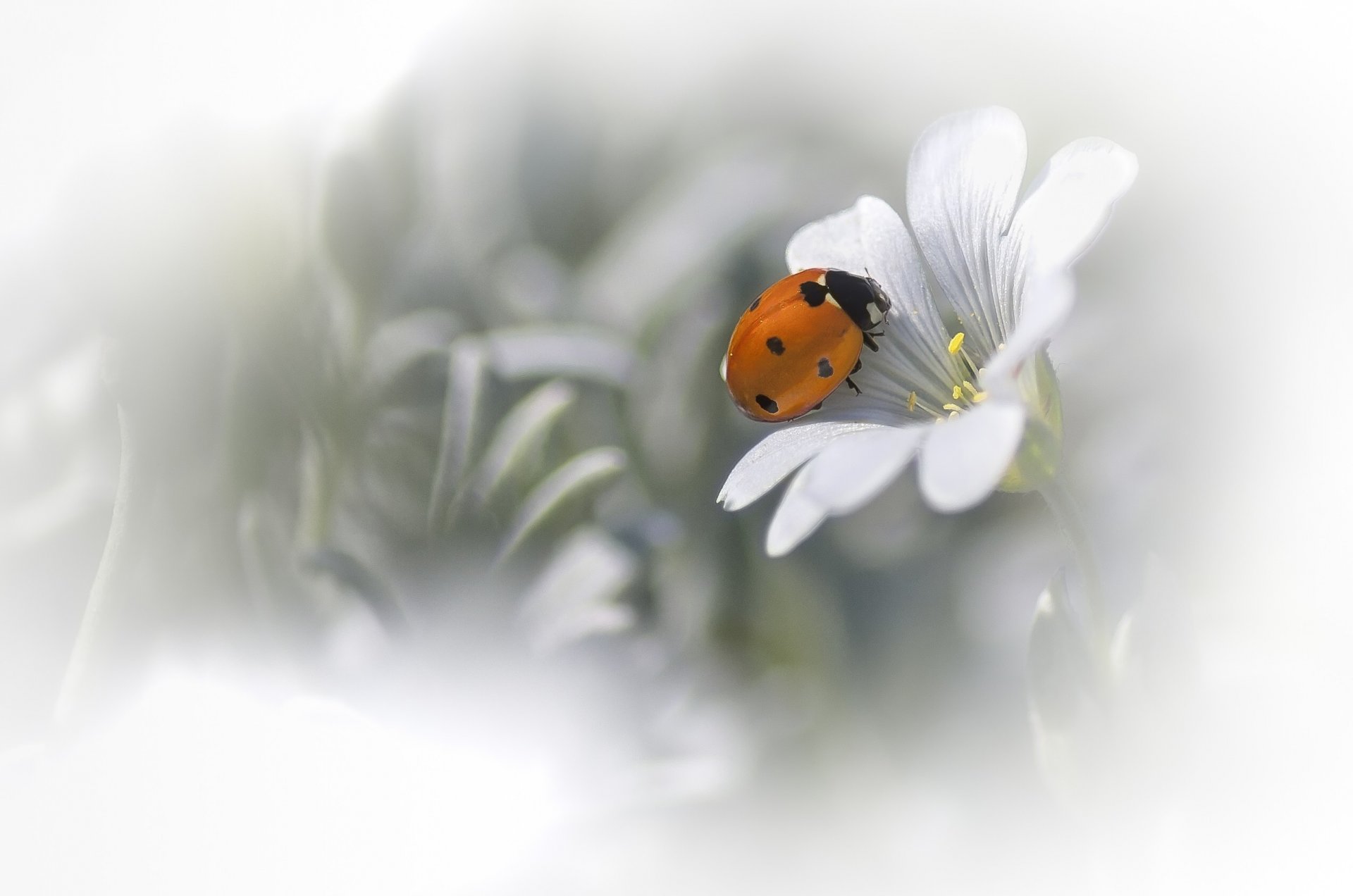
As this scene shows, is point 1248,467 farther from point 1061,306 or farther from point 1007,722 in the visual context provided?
point 1061,306

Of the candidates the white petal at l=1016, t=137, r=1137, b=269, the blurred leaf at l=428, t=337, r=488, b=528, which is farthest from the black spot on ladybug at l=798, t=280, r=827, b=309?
the blurred leaf at l=428, t=337, r=488, b=528

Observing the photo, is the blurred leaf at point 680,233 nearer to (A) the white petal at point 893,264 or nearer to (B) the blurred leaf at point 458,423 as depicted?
(B) the blurred leaf at point 458,423

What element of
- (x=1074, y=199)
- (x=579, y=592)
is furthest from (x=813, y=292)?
(x=579, y=592)

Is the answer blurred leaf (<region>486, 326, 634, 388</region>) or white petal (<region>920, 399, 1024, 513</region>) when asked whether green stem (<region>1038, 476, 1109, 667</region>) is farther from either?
blurred leaf (<region>486, 326, 634, 388</region>)

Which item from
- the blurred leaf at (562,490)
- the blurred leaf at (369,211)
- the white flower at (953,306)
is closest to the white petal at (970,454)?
the white flower at (953,306)

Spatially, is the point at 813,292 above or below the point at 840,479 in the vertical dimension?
above

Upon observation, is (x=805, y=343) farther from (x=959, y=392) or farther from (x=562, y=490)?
(x=562, y=490)
